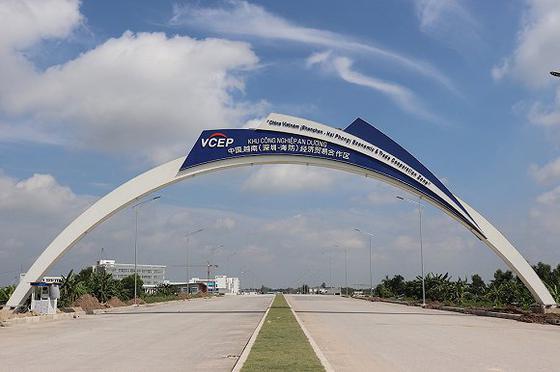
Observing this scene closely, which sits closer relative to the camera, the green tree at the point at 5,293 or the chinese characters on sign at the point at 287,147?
the chinese characters on sign at the point at 287,147

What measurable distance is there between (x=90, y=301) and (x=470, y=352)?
36921 millimetres

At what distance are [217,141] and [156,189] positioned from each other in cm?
481

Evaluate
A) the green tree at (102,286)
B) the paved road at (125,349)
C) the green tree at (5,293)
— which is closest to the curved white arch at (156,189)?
the green tree at (5,293)

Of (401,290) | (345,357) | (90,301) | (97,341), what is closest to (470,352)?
(345,357)

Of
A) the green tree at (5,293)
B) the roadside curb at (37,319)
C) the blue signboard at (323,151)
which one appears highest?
the blue signboard at (323,151)

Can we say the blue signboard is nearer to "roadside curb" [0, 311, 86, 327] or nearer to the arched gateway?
the arched gateway

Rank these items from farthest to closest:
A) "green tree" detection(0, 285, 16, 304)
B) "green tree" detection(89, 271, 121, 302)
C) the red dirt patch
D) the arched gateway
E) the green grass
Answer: "green tree" detection(89, 271, 121, 302)
the red dirt patch
"green tree" detection(0, 285, 16, 304)
the arched gateway
the green grass

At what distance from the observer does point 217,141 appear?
128 ft

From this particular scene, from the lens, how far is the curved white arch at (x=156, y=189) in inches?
1473

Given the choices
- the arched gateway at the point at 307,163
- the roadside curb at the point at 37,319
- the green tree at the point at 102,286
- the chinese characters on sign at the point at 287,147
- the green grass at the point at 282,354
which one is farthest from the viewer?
the green tree at the point at 102,286

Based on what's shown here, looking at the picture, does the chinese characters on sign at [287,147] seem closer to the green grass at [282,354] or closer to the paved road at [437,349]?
the paved road at [437,349]

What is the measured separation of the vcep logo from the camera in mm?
38969

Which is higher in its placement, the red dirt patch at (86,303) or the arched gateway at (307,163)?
the arched gateway at (307,163)

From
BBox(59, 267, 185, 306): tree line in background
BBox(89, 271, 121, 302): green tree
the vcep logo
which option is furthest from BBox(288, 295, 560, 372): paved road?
BBox(89, 271, 121, 302): green tree
